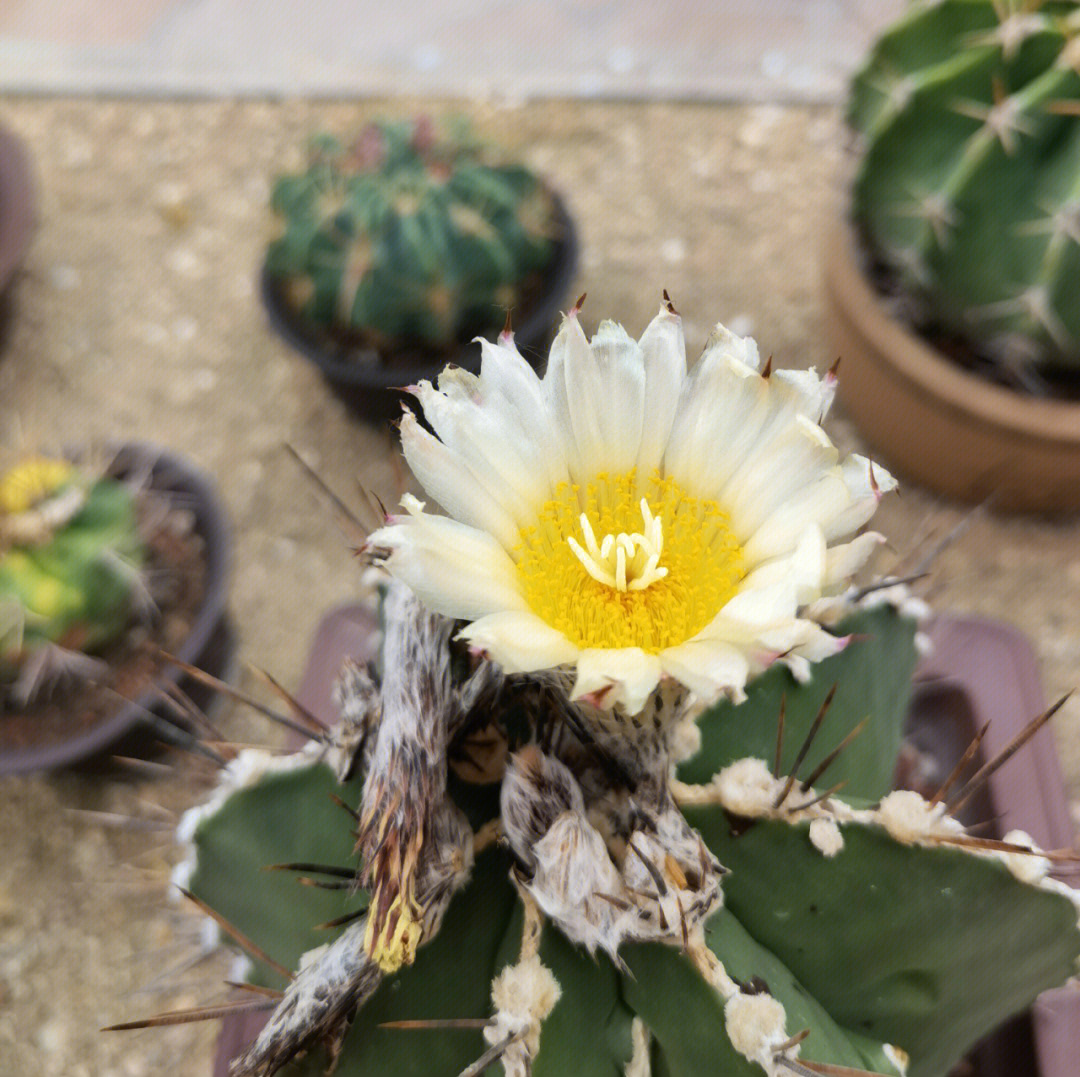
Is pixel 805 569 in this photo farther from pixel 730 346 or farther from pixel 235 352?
pixel 235 352

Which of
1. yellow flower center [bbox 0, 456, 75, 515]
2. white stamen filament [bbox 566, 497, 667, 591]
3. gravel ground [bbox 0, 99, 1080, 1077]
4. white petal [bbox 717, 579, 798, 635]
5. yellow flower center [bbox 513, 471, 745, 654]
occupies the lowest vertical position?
gravel ground [bbox 0, 99, 1080, 1077]

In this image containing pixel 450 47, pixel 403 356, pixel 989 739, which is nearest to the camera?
pixel 989 739

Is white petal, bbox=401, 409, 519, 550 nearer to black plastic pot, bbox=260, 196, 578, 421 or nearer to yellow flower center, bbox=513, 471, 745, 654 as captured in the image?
yellow flower center, bbox=513, 471, 745, 654

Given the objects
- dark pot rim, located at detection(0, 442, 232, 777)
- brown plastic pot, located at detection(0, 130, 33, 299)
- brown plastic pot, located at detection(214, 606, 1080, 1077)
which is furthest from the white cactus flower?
brown plastic pot, located at detection(0, 130, 33, 299)

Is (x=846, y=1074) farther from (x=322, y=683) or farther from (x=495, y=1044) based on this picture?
(x=322, y=683)

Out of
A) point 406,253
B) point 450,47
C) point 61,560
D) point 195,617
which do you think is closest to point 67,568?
point 61,560

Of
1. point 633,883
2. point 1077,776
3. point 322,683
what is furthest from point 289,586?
point 633,883
